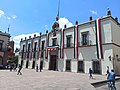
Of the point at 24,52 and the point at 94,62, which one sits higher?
the point at 24,52

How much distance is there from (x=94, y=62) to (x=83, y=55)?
8.30 ft

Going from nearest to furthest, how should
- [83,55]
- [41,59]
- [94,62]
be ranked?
[94,62] < [83,55] < [41,59]

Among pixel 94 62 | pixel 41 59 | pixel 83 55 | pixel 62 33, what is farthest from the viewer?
pixel 41 59

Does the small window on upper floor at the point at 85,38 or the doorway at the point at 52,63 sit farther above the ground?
the small window on upper floor at the point at 85,38

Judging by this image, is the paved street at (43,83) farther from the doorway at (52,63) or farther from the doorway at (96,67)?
the doorway at (52,63)

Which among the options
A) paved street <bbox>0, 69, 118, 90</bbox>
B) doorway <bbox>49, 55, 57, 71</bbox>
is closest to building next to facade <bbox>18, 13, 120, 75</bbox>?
doorway <bbox>49, 55, 57, 71</bbox>

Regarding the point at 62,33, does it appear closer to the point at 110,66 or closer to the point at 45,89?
the point at 110,66

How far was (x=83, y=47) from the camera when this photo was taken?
25234 millimetres

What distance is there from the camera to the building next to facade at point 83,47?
73.3 feet

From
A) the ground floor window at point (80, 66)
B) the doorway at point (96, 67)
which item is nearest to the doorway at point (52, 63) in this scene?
the ground floor window at point (80, 66)

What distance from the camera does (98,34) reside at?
77.3 feet

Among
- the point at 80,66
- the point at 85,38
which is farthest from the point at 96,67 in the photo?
the point at 85,38

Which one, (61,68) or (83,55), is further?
(61,68)

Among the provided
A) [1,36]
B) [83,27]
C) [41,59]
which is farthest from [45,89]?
[1,36]
